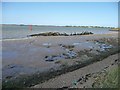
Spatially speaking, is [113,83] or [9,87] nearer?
[113,83]

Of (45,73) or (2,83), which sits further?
(45,73)

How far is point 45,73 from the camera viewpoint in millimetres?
12742

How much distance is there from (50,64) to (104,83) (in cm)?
702

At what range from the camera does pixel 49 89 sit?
382 inches

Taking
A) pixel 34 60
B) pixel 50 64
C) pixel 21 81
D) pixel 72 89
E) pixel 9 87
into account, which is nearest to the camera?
pixel 72 89

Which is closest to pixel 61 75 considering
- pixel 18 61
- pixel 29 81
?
pixel 29 81

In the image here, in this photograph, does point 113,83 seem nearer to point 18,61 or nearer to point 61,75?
point 61,75

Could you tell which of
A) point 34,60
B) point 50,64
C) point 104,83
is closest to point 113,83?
point 104,83

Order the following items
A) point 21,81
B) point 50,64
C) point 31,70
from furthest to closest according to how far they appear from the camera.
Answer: point 50,64
point 31,70
point 21,81

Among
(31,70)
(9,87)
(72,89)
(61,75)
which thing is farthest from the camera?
(31,70)

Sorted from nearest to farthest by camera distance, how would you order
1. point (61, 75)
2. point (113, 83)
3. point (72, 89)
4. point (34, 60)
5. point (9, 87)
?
point (113, 83) → point (72, 89) → point (9, 87) → point (61, 75) → point (34, 60)

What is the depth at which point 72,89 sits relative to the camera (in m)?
9.14

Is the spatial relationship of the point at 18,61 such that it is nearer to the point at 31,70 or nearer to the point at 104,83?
the point at 31,70

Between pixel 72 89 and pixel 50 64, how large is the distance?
631cm
